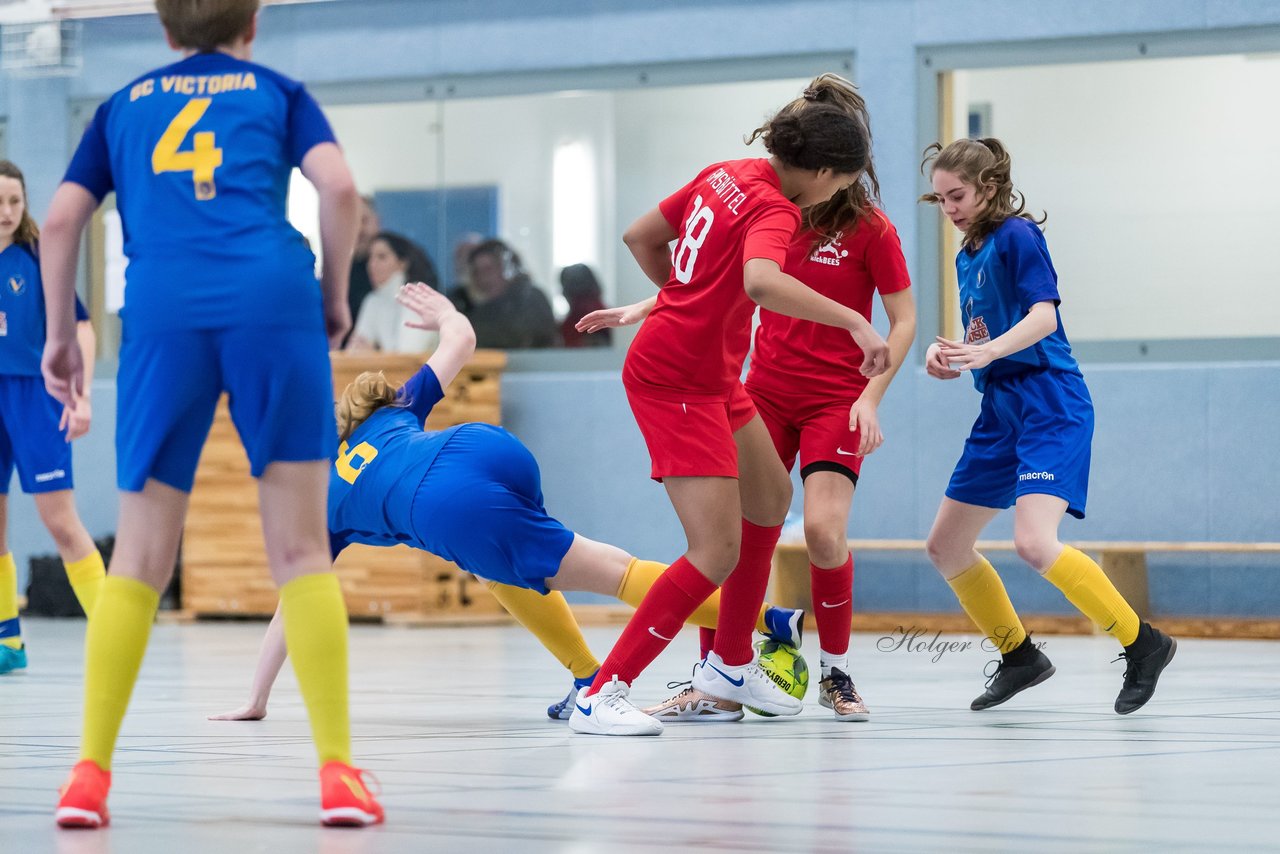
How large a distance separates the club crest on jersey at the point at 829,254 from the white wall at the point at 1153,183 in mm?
5179

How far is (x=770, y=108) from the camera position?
10609 mm

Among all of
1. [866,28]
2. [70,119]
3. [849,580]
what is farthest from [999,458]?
[70,119]

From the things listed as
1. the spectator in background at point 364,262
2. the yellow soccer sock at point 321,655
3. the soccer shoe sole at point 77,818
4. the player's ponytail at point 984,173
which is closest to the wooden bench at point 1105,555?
the spectator in background at point 364,262

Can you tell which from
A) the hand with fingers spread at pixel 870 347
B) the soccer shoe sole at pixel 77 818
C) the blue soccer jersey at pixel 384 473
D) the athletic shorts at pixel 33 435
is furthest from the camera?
the athletic shorts at pixel 33 435

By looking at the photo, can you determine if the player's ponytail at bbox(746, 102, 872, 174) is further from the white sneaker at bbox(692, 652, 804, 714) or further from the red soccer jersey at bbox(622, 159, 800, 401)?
the white sneaker at bbox(692, 652, 804, 714)

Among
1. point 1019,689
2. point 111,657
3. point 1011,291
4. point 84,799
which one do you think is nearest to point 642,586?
point 1019,689

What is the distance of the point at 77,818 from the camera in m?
3.05

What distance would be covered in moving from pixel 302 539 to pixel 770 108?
774 centimetres

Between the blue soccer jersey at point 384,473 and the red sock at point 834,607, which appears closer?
the blue soccer jersey at point 384,473

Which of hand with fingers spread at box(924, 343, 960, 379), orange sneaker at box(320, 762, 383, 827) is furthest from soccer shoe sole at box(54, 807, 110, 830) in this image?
hand with fingers spread at box(924, 343, 960, 379)

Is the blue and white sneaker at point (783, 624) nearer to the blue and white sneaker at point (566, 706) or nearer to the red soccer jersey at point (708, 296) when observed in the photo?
the blue and white sneaker at point (566, 706)

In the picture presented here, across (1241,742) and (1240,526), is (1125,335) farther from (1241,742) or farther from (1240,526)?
(1241,742)

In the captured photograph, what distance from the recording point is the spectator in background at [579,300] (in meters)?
11.0

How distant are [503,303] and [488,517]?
6469 mm
